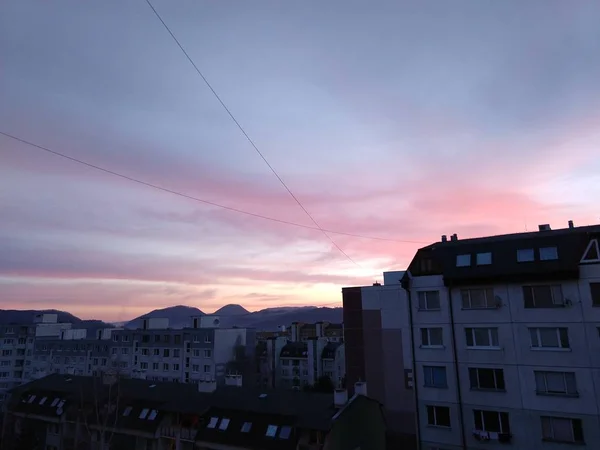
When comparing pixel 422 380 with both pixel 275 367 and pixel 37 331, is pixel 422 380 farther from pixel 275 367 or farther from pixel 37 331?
pixel 37 331

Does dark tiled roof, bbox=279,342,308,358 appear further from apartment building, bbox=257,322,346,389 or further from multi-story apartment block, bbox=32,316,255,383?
multi-story apartment block, bbox=32,316,255,383

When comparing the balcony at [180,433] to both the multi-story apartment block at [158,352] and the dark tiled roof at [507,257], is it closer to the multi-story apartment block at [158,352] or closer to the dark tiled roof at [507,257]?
the dark tiled roof at [507,257]

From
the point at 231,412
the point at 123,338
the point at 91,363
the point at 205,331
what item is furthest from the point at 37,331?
the point at 231,412

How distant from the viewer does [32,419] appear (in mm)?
44031

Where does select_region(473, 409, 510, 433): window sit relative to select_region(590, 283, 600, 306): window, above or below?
below

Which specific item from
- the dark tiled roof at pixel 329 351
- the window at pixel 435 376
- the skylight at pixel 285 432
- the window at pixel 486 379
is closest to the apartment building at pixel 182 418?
the skylight at pixel 285 432

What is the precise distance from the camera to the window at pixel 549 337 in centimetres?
2795

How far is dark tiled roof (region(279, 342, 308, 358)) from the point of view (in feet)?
287

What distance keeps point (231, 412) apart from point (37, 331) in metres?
86.9

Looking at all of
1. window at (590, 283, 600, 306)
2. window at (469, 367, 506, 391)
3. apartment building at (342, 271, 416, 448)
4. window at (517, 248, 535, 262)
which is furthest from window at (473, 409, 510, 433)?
apartment building at (342, 271, 416, 448)

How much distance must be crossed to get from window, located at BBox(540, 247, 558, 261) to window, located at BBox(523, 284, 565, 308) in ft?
6.62

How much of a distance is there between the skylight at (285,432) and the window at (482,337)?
50.3 ft

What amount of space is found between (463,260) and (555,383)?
1044 centimetres

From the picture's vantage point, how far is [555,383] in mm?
27719
